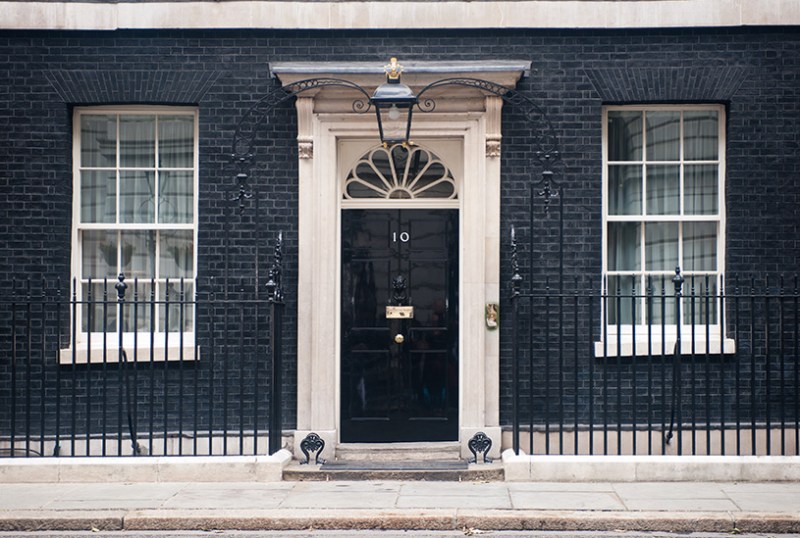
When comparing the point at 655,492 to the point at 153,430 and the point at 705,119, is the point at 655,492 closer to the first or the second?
the point at 705,119

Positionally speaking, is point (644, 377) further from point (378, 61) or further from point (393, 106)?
point (378, 61)

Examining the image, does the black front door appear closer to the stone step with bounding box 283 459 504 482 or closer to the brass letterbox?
the brass letterbox

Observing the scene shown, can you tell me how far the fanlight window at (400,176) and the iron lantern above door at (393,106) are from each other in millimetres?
283

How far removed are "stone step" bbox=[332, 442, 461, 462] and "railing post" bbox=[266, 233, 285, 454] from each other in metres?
0.78

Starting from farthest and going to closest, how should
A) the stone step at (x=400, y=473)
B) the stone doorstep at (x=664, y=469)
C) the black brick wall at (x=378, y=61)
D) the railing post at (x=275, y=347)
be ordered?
the black brick wall at (x=378, y=61) < the railing post at (x=275, y=347) < the stone step at (x=400, y=473) < the stone doorstep at (x=664, y=469)

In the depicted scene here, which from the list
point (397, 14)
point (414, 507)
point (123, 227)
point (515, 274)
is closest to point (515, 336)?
point (515, 274)

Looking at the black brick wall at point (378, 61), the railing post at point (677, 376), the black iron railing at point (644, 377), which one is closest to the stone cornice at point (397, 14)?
the black brick wall at point (378, 61)

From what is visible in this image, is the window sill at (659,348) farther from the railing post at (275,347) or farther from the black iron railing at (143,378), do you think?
the black iron railing at (143,378)

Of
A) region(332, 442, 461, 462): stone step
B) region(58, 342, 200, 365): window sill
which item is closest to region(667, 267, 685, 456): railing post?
region(332, 442, 461, 462): stone step

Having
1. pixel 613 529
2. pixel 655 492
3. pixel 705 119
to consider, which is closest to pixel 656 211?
pixel 705 119

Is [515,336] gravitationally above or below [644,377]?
above

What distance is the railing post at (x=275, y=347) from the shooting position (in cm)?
1007

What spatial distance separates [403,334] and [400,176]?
160cm

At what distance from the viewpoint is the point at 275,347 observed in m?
10.3
